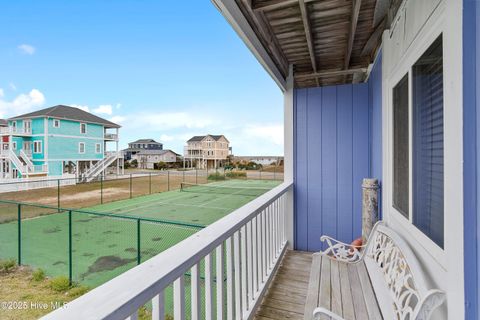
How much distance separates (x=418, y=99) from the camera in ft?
4.69

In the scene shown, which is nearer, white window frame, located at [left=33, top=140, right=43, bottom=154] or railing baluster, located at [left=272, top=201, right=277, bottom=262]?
railing baluster, located at [left=272, top=201, right=277, bottom=262]

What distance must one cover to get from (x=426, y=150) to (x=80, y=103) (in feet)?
18.2

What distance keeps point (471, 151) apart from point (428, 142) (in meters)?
0.56

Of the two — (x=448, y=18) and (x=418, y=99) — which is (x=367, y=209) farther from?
(x=448, y=18)

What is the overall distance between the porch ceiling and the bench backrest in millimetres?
1788

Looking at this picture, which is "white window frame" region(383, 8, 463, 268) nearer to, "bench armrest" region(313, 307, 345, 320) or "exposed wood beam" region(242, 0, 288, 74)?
"bench armrest" region(313, 307, 345, 320)

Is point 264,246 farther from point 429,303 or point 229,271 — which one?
point 429,303

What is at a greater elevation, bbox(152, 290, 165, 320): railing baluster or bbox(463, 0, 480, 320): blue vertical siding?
bbox(463, 0, 480, 320): blue vertical siding

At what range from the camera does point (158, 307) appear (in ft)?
2.52

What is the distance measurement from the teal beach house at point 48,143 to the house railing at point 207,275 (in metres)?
4.71

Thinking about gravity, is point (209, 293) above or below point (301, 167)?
below

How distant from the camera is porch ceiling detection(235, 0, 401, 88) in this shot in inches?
76.1

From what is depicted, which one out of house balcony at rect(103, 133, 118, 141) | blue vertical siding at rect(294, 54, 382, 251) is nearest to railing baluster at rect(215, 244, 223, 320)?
blue vertical siding at rect(294, 54, 382, 251)

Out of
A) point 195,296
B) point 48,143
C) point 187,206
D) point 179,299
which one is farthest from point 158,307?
point 187,206
